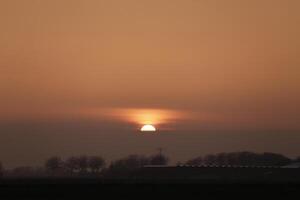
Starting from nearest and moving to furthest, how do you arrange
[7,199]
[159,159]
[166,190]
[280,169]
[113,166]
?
[7,199]
[166,190]
[280,169]
[113,166]
[159,159]

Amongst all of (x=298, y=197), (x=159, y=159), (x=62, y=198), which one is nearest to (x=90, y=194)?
(x=62, y=198)

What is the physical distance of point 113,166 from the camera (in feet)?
430

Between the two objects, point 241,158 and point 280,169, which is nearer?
point 280,169

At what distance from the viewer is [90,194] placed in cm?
4819

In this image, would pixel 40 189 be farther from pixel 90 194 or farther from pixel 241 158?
pixel 241 158

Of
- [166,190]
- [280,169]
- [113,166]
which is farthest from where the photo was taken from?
[113,166]

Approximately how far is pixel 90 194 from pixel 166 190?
22.5ft

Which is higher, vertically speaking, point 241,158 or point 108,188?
point 241,158

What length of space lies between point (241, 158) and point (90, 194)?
106337 mm

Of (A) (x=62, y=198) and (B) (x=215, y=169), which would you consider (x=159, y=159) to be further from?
(A) (x=62, y=198)

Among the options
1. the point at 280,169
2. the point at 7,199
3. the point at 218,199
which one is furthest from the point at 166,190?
the point at 280,169

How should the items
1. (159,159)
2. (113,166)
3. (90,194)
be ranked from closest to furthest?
1. (90,194)
2. (113,166)
3. (159,159)

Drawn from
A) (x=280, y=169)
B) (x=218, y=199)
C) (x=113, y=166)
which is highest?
(x=113, y=166)

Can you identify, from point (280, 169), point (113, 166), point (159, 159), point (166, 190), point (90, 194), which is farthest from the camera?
point (159, 159)
